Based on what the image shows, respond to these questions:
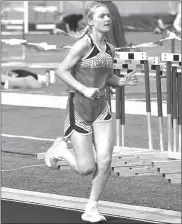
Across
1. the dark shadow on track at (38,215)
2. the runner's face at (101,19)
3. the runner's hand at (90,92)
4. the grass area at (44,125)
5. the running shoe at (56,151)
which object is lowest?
the grass area at (44,125)

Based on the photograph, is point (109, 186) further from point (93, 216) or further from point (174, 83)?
point (93, 216)

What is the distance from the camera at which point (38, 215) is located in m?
8.65

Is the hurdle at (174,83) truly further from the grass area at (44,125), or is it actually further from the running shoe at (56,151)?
the running shoe at (56,151)

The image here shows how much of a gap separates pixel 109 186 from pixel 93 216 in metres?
1.95

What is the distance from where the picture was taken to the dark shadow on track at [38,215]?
331 inches

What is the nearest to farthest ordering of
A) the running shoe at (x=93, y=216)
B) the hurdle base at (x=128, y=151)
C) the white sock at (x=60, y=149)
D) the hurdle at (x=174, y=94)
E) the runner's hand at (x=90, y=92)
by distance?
the runner's hand at (x=90, y=92)
the running shoe at (x=93, y=216)
the white sock at (x=60, y=149)
the hurdle at (x=174, y=94)
the hurdle base at (x=128, y=151)

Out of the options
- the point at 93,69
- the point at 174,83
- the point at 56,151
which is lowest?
the point at 56,151

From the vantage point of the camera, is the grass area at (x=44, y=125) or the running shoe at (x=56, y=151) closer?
the running shoe at (x=56, y=151)

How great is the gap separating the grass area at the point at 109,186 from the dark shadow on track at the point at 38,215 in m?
0.69

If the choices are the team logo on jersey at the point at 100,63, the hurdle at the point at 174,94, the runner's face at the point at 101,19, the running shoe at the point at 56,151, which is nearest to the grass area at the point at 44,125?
the hurdle at the point at 174,94

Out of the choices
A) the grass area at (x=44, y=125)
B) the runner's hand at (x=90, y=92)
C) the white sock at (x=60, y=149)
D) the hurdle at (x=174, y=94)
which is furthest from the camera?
the grass area at (x=44, y=125)

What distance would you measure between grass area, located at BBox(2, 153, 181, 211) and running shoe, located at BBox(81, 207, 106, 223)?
0.87m

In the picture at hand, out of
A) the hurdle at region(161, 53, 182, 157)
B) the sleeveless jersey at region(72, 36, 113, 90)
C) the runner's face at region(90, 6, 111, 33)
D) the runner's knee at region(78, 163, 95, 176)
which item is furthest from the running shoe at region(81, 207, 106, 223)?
the hurdle at region(161, 53, 182, 157)

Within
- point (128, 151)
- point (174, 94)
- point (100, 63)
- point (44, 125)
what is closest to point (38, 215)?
point (100, 63)
